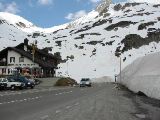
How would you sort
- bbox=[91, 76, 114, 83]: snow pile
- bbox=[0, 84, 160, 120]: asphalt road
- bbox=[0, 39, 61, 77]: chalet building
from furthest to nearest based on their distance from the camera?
bbox=[91, 76, 114, 83]: snow pile
bbox=[0, 39, 61, 77]: chalet building
bbox=[0, 84, 160, 120]: asphalt road

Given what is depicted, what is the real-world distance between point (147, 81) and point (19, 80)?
2856cm

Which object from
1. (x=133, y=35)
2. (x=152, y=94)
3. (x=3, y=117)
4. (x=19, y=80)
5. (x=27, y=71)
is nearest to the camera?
(x=3, y=117)

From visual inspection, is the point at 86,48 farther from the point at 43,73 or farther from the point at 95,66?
the point at 43,73

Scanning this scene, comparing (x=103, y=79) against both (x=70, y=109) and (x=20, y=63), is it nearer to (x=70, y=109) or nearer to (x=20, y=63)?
(x=20, y=63)

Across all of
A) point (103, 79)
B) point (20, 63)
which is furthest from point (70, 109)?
point (103, 79)

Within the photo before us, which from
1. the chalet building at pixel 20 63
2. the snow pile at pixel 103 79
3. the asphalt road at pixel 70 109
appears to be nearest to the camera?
the asphalt road at pixel 70 109

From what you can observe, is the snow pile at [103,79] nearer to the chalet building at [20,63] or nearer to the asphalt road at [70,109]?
the chalet building at [20,63]

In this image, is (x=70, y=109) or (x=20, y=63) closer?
(x=70, y=109)

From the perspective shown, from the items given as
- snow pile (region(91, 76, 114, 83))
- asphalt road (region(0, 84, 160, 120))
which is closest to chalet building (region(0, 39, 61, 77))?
snow pile (region(91, 76, 114, 83))

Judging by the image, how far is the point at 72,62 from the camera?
557 ft

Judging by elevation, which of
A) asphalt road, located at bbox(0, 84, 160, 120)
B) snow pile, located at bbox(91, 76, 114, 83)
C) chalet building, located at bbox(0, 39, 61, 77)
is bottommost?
asphalt road, located at bbox(0, 84, 160, 120)

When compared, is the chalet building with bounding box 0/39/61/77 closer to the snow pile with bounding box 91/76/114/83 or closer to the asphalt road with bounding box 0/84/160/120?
the snow pile with bounding box 91/76/114/83

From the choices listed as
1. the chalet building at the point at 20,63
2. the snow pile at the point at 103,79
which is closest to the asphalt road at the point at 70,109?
the chalet building at the point at 20,63

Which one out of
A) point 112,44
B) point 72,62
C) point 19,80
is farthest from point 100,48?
point 19,80
